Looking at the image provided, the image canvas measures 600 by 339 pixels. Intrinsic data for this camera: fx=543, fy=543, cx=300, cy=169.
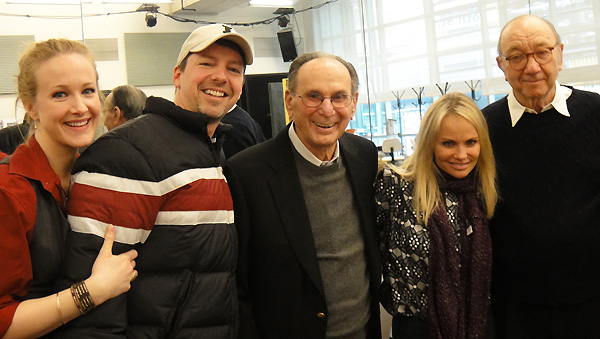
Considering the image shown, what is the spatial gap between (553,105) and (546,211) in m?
0.43

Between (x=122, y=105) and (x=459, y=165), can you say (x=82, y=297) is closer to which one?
(x=459, y=165)

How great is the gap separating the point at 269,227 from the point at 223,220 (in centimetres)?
30

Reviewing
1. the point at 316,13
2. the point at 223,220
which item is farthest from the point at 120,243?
the point at 316,13

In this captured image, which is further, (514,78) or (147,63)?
(147,63)

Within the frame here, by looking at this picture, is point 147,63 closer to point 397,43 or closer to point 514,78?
point 397,43

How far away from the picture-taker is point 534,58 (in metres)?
2.26

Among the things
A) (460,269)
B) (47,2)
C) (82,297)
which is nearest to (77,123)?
(82,297)

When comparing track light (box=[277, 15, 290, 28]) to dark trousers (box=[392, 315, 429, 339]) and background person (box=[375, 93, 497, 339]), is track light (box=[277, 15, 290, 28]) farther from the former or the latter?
dark trousers (box=[392, 315, 429, 339])

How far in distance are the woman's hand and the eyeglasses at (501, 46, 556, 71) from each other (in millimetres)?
1743

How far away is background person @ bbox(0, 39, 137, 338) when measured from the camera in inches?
51.8

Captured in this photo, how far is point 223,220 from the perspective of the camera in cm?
161

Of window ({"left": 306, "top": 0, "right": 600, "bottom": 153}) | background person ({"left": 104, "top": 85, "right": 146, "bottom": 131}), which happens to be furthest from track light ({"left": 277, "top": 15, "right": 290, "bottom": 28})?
background person ({"left": 104, "top": 85, "right": 146, "bottom": 131})

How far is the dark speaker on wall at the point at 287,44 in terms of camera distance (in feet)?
26.8

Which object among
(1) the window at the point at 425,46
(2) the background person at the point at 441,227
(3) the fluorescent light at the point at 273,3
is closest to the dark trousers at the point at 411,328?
(2) the background person at the point at 441,227
